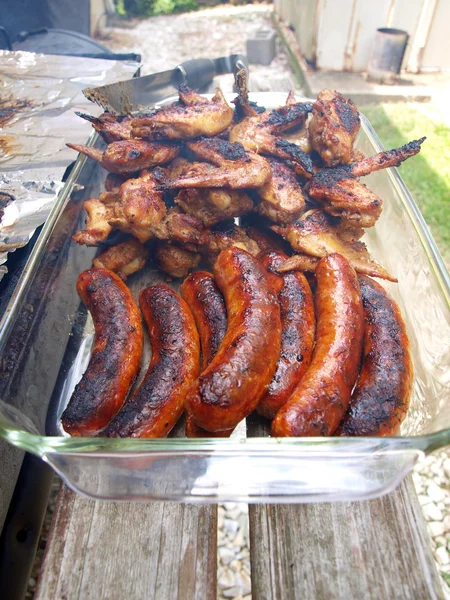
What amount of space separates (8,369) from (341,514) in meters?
1.51

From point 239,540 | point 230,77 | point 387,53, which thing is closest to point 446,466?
point 239,540

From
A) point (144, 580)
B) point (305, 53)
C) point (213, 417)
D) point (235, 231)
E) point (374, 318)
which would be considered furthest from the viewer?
point (305, 53)

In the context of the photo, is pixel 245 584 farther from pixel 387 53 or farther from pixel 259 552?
pixel 387 53

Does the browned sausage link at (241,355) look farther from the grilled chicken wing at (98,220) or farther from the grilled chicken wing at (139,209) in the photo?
the grilled chicken wing at (98,220)

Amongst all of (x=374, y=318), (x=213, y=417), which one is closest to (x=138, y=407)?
(x=213, y=417)

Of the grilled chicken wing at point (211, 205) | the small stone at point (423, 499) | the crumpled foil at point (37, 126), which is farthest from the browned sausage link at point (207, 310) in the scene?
the small stone at point (423, 499)

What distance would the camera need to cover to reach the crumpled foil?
2.53 metres

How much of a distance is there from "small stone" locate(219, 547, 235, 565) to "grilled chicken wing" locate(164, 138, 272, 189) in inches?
86.8

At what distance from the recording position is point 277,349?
168 cm

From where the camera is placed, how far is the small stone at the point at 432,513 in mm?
2718

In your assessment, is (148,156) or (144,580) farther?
(148,156)

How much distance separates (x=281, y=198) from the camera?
2277mm

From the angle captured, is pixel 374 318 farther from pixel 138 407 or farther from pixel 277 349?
pixel 138 407

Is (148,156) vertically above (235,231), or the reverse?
(148,156)
